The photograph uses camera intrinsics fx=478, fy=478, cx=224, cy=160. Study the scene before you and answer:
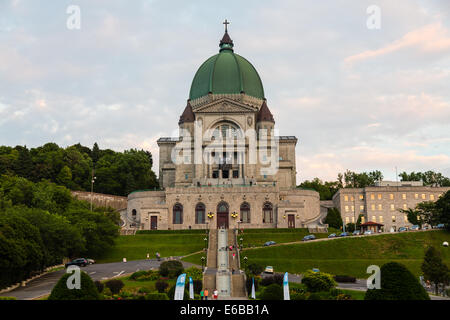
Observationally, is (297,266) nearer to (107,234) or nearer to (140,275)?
(140,275)

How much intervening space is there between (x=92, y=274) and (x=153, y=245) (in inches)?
657

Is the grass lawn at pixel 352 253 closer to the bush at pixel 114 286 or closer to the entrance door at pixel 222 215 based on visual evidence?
the bush at pixel 114 286

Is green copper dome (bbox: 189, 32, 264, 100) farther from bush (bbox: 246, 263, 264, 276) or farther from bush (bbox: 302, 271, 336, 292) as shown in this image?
bush (bbox: 302, 271, 336, 292)

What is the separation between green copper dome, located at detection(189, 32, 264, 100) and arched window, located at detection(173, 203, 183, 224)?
90.4ft

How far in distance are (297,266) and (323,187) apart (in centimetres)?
6882

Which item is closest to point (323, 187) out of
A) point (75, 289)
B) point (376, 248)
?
point (376, 248)

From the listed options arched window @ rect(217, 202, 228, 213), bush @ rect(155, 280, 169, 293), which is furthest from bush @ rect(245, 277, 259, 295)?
arched window @ rect(217, 202, 228, 213)

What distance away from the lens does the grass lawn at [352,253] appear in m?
50.5

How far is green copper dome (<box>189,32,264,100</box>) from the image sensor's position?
9637 cm

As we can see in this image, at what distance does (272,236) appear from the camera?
2589 inches

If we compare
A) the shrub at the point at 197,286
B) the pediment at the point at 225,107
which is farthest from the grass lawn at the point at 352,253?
the pediment at the point at 225,107

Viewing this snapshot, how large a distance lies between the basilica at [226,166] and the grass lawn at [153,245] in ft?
30.3

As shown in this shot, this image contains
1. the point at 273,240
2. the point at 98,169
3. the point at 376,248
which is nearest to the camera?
the point at 376,248

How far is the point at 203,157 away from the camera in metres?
88.5
